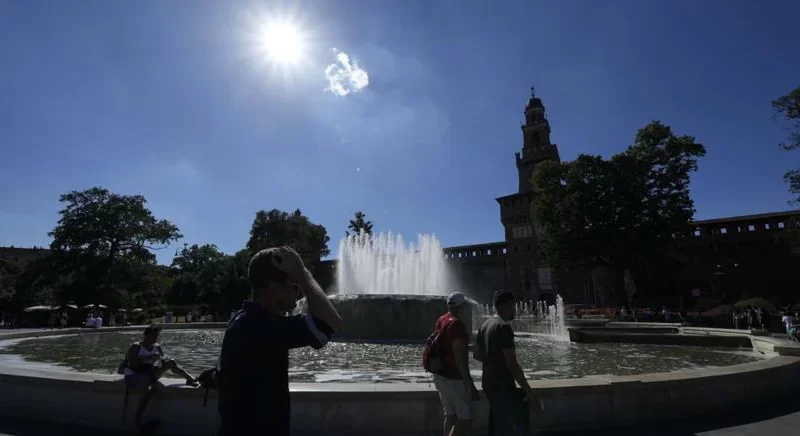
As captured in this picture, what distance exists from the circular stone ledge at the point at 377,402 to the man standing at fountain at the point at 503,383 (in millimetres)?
851

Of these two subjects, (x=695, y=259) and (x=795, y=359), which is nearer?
(x=795, y=359)

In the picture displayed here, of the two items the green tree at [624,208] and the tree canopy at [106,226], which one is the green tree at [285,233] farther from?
the green tree at [624,208]

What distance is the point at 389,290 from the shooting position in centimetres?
2017

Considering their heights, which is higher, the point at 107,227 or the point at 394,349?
the point at 107,227

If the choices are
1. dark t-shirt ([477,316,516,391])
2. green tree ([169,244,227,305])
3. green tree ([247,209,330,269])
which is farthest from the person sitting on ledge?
green tree ([247,209,330,269])

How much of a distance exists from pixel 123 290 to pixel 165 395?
3548cm

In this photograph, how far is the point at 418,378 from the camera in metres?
6.08

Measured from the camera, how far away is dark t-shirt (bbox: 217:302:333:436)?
1712 mm

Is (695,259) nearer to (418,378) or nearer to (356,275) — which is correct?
(356,275)

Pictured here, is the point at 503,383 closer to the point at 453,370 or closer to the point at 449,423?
the point at 453,370

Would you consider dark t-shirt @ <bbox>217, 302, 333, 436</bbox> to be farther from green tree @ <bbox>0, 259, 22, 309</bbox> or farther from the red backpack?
green tree @ <bbox>0, 259, 22, 309</bbox>

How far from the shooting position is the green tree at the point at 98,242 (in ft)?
100

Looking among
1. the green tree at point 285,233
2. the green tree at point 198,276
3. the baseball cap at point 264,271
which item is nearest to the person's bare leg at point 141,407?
the baseball cap at point 264,271

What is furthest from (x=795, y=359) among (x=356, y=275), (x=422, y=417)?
(x=356, y=275)
